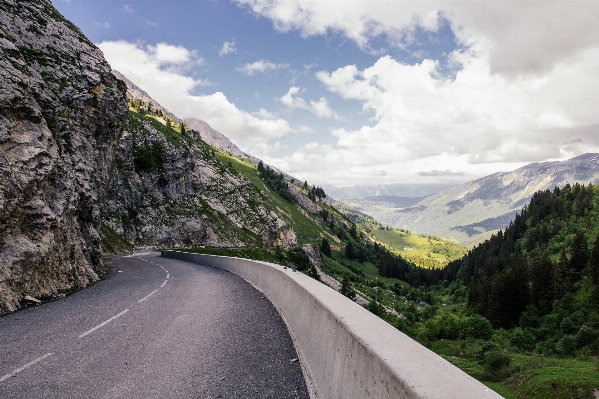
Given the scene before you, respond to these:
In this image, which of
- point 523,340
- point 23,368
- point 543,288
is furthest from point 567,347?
point 23,368

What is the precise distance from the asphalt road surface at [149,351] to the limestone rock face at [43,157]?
→ 3.22 m

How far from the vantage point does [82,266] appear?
70.3 ft

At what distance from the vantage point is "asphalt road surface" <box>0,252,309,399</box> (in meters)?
6.01

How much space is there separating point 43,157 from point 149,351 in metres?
Answer: 15.0

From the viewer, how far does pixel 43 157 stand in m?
18.3

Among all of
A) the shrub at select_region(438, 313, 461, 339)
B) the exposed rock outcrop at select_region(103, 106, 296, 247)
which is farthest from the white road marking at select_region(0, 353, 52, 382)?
the exposed rock outcrop at select_region(103, 106, 296, 247)

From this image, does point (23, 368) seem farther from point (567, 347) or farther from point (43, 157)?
point (567, 347)

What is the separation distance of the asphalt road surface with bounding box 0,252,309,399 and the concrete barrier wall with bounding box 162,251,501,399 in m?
0.57

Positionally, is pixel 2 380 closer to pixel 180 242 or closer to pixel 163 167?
pixel 180 242

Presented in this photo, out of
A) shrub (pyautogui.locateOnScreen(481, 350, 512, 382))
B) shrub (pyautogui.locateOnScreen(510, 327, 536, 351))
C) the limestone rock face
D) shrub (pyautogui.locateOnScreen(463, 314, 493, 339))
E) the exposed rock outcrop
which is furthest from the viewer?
the exposed rock outcrop

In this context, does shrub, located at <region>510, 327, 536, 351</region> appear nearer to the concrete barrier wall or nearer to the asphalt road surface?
the asphalt road surface

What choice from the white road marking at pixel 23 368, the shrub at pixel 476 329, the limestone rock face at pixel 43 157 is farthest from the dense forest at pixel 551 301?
the white road marking at pixel 23 368

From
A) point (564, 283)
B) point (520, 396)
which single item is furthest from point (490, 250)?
point (520, 396)

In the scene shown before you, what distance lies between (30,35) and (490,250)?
7638 inches
